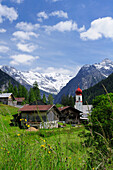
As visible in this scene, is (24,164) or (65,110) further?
(65,110)

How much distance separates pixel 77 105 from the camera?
230 feet

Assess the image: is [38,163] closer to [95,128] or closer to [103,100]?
[95,128]

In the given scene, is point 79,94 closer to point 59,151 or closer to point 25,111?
point 25,111

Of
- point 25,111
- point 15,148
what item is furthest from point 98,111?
point 25,111

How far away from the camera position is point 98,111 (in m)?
13.2

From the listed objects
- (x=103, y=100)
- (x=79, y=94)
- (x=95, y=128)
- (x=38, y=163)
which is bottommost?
(x=95, y=128)

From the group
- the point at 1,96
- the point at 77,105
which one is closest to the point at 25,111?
the point at 77,105

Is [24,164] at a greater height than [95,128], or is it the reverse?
[24,164]

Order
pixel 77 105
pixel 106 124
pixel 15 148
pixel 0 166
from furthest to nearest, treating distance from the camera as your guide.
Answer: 1. pixel 77 105
2. pixel 106 124
3. pixel 15 148
4. pixel 0 166

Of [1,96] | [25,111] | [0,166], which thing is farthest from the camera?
[1,96]

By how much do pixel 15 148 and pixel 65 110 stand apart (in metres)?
58.8

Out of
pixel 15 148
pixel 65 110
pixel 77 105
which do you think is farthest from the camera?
pixel 77 105

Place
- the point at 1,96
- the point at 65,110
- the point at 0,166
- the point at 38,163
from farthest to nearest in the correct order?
1. the point at 1,96
2. the point at 65,110
3. the point at 38,163
4. the point at 0,166

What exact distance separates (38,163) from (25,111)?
36.2 meters
